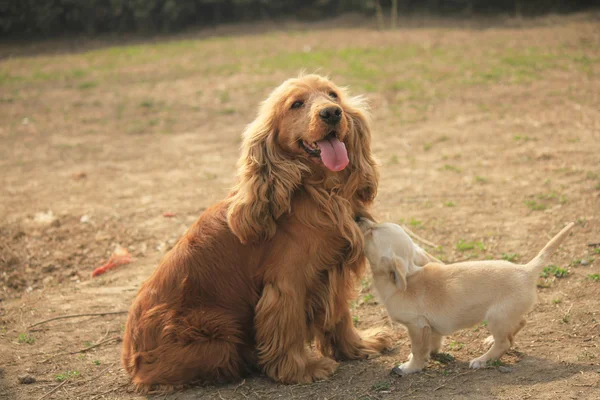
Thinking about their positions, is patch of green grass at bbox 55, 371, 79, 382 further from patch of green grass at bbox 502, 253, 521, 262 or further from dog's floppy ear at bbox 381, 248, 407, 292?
patch of green grass at bbox 502, 253, 521, 262

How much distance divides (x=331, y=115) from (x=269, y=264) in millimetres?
1098

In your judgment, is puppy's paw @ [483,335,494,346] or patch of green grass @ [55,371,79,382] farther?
patch of green grass @ [55,371,79,382]

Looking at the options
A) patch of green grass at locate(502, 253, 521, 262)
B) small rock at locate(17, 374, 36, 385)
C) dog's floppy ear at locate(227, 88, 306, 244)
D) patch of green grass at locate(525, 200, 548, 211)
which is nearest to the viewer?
dog's floppy ear at locate(227, 88, 306, 244)

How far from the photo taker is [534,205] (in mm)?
7344

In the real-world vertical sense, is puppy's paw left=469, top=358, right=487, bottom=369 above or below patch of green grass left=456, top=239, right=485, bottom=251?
below

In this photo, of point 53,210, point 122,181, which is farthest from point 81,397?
point 122,181

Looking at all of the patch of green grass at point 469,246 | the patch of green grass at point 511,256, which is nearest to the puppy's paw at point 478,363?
the patch of green grass at point 511,256

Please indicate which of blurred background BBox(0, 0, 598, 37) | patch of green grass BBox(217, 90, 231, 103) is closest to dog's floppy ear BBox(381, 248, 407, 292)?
Result: patch of green grass BBox(217, 90, 231, 103)

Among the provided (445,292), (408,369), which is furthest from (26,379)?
(445,292)

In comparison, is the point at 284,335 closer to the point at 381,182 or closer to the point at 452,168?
the point at 381,182

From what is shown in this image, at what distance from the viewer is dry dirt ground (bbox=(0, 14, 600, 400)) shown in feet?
16.5

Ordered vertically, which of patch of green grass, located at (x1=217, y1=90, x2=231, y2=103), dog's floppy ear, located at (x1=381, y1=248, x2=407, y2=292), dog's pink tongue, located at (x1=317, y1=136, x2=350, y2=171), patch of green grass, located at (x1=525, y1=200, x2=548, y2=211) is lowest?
patch of green grass, located at (x1=525, y1=200, x2=548, y2=211)

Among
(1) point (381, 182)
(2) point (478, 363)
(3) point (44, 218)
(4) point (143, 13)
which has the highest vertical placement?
(4) point (143, 13)

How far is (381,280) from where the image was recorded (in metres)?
4.89
